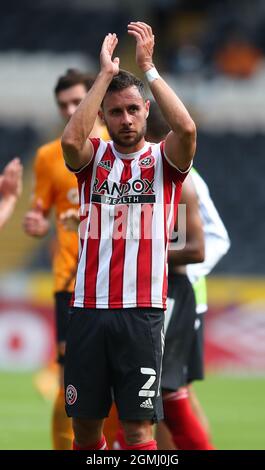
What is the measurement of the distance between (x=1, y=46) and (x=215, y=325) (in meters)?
9.19

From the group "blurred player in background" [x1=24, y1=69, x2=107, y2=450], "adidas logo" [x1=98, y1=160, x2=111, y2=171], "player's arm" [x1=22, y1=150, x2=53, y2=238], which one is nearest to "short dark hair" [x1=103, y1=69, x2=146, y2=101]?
"adidas logo" [x1=98, y1=160, x2=111, y2=171]

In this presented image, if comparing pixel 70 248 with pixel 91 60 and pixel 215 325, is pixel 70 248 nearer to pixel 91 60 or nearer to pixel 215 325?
pixel 215 325

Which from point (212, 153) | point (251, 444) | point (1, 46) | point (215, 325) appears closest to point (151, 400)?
point (251, 444)

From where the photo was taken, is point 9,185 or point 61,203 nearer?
point 9,185

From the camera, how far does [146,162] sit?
16.8 feet

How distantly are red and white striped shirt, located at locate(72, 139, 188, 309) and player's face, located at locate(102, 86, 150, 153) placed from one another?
8 centimetres

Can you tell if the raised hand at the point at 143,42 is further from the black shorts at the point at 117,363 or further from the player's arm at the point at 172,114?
the black shorts at the point at 117,363

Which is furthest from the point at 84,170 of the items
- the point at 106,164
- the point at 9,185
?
the point at 9,185

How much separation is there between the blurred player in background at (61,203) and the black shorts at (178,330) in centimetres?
81

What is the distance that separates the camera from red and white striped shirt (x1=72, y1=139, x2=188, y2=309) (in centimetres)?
505

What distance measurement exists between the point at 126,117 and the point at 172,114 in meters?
0.22

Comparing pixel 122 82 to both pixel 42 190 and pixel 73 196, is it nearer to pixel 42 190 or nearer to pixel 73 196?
pixel 73 196

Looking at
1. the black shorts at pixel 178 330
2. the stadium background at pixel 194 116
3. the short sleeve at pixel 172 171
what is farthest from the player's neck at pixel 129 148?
the stadium background at pixel 194 116

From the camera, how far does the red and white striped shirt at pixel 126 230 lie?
505cm
